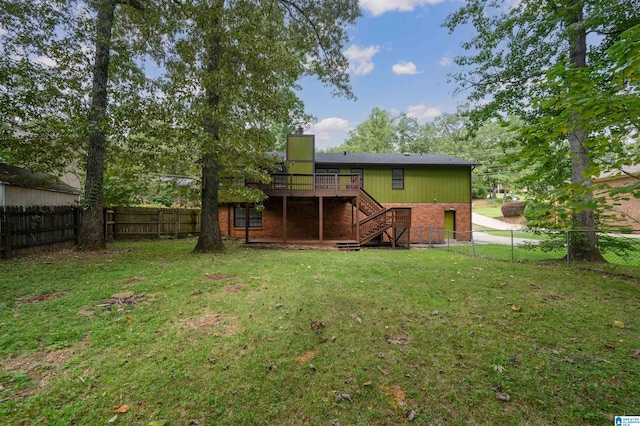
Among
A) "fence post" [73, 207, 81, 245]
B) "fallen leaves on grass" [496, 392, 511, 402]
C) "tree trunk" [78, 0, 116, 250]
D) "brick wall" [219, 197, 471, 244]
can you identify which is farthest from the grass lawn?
"brick wall" [219, 197, 471, 244]

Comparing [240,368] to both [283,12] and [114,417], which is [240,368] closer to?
[114,417]

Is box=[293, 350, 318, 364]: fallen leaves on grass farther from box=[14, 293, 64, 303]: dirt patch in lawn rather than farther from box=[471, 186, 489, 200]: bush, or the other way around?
box=[471, 186, 489, 200]: bush

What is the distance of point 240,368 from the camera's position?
288 centimetres

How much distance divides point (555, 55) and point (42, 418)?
45.0 feet

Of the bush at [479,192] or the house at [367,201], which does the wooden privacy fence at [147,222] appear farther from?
the bush at [479,192]

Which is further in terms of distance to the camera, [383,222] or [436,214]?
[436,214]

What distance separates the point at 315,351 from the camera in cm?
323

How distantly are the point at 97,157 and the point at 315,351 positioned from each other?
31.9 feet

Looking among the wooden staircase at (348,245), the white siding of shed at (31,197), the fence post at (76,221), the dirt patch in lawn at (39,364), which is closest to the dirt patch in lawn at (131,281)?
the dirt patch in lawn at (39,364)

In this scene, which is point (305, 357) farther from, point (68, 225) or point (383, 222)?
point (68, 225)

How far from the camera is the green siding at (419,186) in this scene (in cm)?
1753

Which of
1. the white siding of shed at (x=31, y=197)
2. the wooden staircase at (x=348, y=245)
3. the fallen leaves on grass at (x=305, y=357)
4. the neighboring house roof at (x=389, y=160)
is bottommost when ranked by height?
the fallen leaves on grass at (x=305, y=357)

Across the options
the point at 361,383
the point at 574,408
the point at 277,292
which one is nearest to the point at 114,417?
the point at 361,383

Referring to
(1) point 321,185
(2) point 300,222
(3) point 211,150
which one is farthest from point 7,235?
(2) point 300,222
